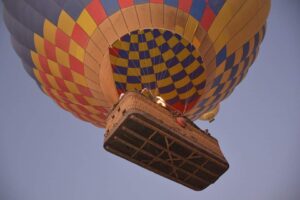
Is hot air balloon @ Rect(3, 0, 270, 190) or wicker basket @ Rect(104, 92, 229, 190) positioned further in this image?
hot air balloon @ Rect(3, 0, 270, 190)

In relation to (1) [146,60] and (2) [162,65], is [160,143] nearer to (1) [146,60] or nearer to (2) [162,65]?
(2) [162,65]

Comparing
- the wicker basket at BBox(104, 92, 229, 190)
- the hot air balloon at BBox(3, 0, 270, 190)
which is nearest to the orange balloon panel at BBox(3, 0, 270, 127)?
the hot air balloon at BBox(3, 0, 270, 190)

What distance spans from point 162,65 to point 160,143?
2.53 metres

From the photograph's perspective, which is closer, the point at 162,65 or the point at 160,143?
the point at 160,143

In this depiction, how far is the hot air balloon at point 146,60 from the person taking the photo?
216 inches

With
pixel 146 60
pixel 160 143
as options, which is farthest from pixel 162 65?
pixel 160 143

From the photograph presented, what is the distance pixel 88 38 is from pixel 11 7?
1587 mm

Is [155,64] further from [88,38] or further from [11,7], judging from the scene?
[11,7]

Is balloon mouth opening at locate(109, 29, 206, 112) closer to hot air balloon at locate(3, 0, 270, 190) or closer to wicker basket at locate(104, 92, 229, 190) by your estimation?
hot air balloon at locate(3, 0, 270, 190)

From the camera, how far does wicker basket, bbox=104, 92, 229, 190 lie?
5.18m

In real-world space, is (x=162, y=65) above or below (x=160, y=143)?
above

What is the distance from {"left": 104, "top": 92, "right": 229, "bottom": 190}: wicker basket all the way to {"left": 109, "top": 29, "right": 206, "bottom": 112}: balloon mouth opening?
74.1 inches

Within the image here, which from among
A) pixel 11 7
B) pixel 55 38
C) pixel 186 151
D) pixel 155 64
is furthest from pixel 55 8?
pixel 186 151

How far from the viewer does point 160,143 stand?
5.41 m
